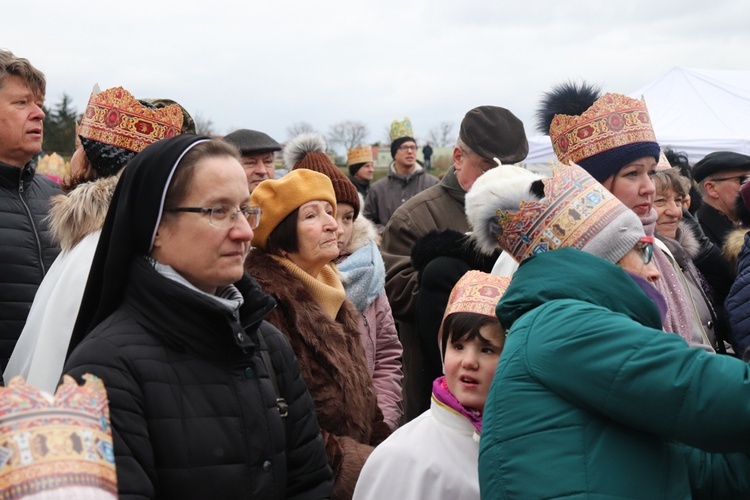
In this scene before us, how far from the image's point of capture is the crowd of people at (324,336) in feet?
7.09

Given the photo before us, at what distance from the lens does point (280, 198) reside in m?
4.23

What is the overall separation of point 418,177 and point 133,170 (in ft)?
30.5

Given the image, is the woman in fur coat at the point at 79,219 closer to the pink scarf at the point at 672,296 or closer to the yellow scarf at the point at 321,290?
the yellow scarf at the point at 321,290

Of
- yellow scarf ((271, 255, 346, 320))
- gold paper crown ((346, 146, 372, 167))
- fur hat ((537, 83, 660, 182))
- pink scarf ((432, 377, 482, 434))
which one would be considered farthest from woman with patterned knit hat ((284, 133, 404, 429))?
gold paper crown ((346, 146, 372, 167))

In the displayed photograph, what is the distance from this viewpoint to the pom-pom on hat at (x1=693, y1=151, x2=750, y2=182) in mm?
7004

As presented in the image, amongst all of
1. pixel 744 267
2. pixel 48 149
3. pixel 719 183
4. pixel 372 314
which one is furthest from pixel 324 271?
pixel 48 149

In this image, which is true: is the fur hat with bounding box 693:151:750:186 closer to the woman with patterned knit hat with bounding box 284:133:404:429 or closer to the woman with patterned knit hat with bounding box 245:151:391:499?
the woman with patterned knit hat with bounding box 284:133:404:429

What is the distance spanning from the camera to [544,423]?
91.4 inches

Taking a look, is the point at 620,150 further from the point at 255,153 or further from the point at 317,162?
the point at 255,153

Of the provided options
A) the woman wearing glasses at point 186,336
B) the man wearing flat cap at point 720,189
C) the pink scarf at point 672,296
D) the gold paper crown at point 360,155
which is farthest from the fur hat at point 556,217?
the gold paper crown at point 360,155

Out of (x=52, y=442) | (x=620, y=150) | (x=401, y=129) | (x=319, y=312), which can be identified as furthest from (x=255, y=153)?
(x=401, y=129)

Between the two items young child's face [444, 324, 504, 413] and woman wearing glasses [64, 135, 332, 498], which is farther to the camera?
young child's face [444, 324, 504, 413]

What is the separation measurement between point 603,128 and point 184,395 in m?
2.53

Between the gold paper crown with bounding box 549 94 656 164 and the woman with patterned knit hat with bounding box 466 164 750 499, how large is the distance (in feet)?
5.11
